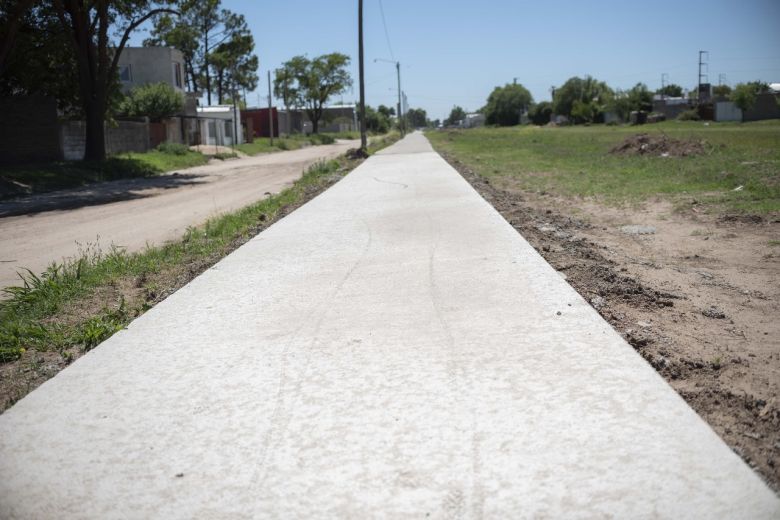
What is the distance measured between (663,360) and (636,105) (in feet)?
376

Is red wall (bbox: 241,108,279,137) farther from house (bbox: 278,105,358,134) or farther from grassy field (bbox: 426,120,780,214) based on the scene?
grassy field (bbox: 426,120,780,214)

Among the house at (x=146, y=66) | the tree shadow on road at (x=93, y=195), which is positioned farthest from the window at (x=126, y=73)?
the tree shadow on road at (x=93, y=195)

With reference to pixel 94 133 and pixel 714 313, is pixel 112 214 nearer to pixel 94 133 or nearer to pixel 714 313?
pixel 714 313

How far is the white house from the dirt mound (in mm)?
32098

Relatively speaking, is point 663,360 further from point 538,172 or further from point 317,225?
point 538,172

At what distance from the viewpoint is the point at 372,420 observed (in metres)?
3.07

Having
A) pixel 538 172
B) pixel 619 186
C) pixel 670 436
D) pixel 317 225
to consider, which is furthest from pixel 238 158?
pixel 670 436

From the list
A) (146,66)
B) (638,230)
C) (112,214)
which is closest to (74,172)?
(112,214)

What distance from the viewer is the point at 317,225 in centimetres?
921

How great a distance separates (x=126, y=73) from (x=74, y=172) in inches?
1155

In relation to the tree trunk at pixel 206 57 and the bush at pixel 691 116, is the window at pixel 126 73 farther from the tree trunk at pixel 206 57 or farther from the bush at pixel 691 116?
the bush at pixel 691 116

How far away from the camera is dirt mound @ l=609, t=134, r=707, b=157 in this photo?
23078 millimetres

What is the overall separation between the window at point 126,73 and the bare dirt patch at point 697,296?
147 ft

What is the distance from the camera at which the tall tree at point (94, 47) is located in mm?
24859
